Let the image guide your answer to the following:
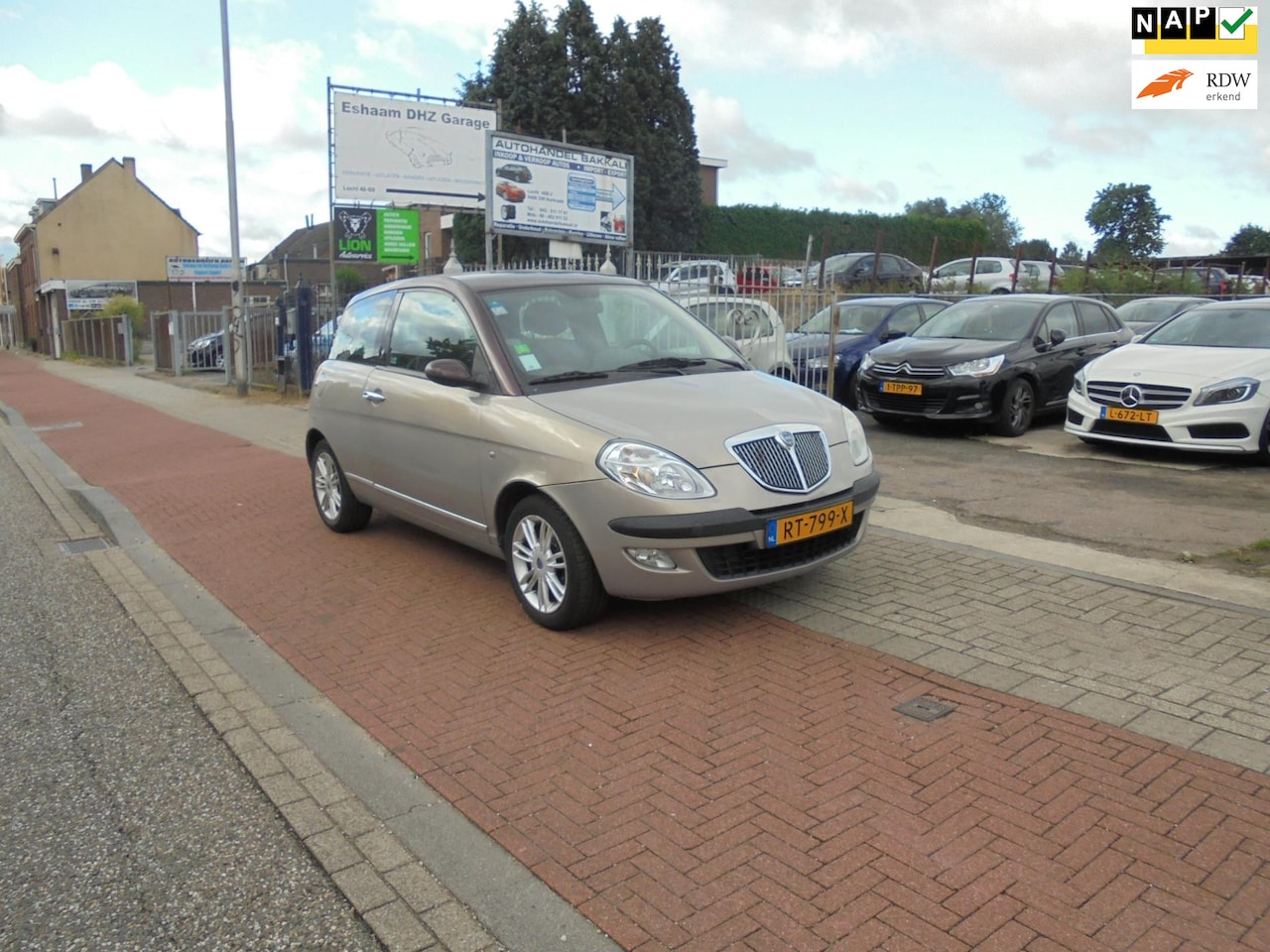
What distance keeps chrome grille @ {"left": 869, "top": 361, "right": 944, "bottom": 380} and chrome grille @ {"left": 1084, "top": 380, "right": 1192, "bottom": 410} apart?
5.08 feet

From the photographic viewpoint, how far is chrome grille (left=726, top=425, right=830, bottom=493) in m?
4.85

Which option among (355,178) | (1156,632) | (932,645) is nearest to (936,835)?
(932,645)

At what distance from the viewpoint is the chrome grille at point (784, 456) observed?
4.85 m

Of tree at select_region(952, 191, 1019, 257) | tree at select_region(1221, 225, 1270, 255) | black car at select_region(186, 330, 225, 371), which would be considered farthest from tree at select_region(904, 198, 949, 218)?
black car at select_region(186, 330, 225, 371)

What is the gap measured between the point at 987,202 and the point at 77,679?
5339 inches

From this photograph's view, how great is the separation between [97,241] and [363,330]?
67691 mm

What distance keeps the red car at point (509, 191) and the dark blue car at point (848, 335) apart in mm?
5593

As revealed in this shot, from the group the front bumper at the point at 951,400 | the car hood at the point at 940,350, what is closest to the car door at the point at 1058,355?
the car hood at the point at 940,350

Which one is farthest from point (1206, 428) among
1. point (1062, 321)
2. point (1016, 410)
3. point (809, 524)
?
point (809, 524)

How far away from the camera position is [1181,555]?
20.2 ft

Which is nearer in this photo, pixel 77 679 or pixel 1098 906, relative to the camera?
pixel 1098 906

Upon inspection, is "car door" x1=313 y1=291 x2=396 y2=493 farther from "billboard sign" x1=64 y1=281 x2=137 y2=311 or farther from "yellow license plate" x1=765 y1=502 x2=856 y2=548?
"billboard sign" x1=64 y1=281 x2=137 y2=311

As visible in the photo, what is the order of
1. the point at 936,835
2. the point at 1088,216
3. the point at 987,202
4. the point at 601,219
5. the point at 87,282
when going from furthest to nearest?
the point at 987,202 < the point at 87,282 < the point at 1088,216 < the point at 601,219 < the point at 936,835

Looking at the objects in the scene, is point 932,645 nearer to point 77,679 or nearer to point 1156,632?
point 1156,632
